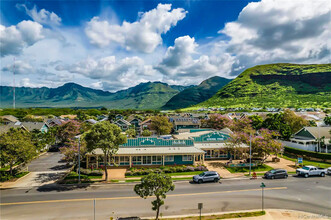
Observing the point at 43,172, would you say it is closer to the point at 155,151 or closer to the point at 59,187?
the point at 59,187

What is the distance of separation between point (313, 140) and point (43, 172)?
62.2m

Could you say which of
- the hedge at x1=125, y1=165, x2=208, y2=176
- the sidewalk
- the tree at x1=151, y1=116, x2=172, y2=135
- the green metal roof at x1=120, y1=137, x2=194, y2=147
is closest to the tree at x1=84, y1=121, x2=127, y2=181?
the hedge at x1=125, y1=165, x2=208, y2=176

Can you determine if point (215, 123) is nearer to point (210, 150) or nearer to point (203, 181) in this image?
point (210, 150)

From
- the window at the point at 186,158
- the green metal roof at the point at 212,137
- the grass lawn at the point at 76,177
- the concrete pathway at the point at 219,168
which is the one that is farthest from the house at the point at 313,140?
the grass lawn at the point at 76,177

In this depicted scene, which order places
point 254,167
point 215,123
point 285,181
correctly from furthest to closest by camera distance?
1. point 215,123
2. point 254,167
3. point 285,181

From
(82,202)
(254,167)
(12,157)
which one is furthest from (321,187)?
(12,157)

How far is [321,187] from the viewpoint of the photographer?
2848cm

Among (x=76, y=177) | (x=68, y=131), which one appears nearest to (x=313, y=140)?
(x=76, y=177)

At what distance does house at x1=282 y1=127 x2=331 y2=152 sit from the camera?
49.5 meters

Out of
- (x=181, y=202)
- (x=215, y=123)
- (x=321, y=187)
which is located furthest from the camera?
(x=215, y=123)

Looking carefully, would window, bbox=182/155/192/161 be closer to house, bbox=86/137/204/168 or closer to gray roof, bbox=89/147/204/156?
house, bbox=86/137/204/168

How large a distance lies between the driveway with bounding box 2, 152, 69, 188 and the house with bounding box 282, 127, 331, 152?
56882 millimetres

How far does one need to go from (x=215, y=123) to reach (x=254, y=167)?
127ft

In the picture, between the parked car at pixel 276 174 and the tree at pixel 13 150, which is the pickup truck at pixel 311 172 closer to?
the parked car at pixel 276 174
